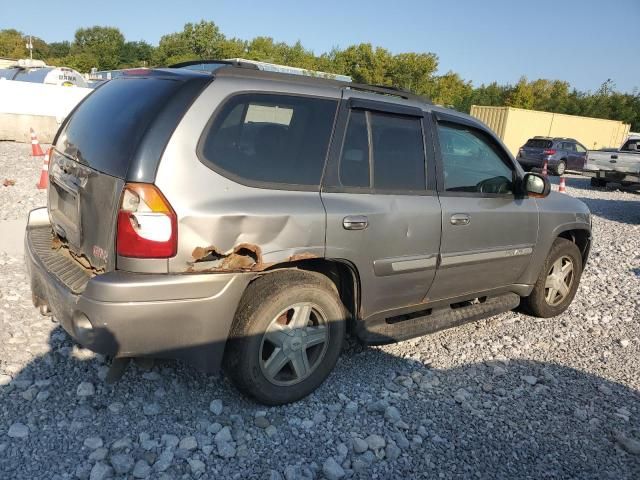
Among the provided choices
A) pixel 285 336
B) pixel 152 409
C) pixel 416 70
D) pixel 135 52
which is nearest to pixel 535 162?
pixel 285 336

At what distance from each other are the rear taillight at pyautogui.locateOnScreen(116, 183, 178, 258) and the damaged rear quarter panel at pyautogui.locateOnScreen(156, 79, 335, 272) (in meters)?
0.04

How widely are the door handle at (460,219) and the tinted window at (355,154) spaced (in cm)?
76

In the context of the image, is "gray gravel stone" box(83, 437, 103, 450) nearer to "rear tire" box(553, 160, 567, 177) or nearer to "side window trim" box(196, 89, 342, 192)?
"side window trim" box(196, 89, 342, 192)

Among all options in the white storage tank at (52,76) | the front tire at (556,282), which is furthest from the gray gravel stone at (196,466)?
the white storage tank at (52,76)

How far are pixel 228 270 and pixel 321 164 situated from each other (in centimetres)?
84

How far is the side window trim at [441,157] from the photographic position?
11.8 feet

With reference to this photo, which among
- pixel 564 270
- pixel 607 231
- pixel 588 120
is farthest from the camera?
pixel 588 120

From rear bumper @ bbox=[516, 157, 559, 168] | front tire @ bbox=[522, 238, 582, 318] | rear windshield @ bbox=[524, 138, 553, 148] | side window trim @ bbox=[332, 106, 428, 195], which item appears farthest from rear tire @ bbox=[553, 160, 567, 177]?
side window trim @ bbox=[332, 106, 428, 195]

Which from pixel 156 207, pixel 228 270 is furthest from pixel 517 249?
pixel 156 207

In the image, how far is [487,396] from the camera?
3.39 meters

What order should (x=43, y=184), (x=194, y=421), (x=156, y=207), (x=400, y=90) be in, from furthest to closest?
(x=43, y=184) → (x=400, y=90) → (x=194, y=421) → (x=156, y=207)

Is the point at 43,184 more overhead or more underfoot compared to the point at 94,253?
more underfoot

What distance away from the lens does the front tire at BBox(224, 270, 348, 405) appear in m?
2.79

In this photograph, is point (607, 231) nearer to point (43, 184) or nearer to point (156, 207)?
point (156, 207)
